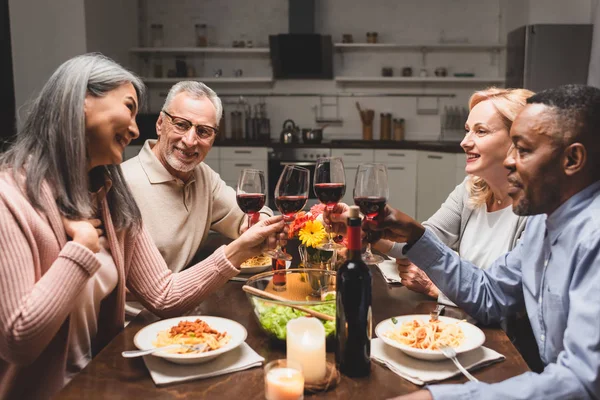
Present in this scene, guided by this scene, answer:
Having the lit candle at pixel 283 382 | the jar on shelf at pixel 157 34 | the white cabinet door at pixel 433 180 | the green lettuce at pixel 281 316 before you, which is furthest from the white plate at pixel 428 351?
the jar on shelf at pixel 157 34

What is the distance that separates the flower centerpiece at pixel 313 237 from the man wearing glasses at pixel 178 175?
0.72 metres

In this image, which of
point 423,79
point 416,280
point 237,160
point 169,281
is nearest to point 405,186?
point 423,79

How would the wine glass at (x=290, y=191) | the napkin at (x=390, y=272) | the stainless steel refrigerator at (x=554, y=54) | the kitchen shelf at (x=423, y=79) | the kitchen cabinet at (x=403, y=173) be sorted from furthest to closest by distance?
the kitchen shelf at (x=423, y=79) → the kitchen cabinet at (x=403, y=173) → the stainless steel refrigerator at (x=554, y=54) → the napkin at (x=390, y=272) → the wine glass at (x=290, y=191)

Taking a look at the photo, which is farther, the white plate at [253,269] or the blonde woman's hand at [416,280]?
the white plate at [253,269]

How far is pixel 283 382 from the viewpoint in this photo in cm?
104

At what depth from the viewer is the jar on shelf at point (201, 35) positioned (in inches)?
268

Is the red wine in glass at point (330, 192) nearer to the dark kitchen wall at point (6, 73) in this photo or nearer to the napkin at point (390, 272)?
the napkin at point (390, 272)

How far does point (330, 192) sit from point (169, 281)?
1.73 feet

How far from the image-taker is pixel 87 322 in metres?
1.50

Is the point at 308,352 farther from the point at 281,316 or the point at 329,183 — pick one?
the point at 329,183

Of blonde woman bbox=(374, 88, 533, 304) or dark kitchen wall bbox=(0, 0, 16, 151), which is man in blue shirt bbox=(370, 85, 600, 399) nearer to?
blonde woman bbox=(374, 88, 533, 304)

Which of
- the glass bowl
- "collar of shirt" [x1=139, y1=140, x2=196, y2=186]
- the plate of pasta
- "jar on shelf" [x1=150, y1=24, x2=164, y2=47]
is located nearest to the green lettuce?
the glass bowl

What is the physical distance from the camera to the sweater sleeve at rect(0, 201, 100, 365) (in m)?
1.18

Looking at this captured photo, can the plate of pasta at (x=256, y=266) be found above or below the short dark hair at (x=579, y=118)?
below
